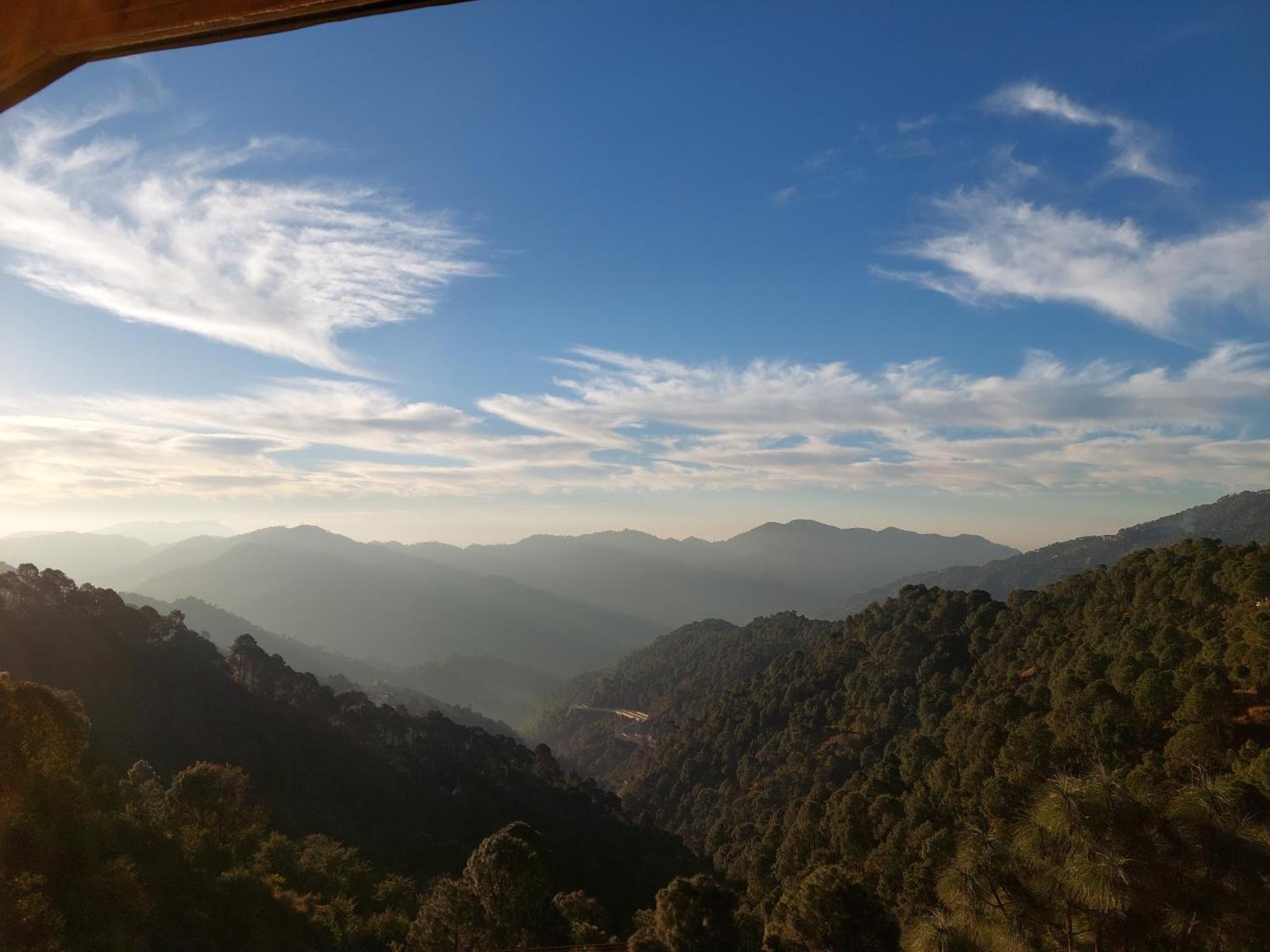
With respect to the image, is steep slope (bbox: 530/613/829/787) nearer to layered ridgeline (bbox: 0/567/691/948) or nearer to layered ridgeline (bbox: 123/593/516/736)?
layered ridgeline (bbox: 123/593/516/736)

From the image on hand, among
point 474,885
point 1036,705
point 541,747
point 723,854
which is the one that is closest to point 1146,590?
point 1036,705

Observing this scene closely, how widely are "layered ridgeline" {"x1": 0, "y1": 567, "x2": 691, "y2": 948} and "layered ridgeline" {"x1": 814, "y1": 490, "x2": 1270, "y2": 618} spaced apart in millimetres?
103314

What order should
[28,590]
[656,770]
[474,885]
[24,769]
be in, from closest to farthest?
[24,769] → [474,885] → [28,590] → [656,770]

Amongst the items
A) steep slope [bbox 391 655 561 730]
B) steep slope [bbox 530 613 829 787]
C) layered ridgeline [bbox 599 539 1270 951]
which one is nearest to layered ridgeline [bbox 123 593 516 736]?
steep slope [bbox 391 655 561 730]

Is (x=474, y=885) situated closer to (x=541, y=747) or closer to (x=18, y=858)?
(x=18, y=858)

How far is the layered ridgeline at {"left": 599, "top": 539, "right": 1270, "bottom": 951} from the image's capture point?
7809mm

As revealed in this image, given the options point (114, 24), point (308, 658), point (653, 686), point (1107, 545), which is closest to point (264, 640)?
point (308, 658)

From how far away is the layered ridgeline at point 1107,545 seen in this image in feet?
447

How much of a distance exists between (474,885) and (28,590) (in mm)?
43224

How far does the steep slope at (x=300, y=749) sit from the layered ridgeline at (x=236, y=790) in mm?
134

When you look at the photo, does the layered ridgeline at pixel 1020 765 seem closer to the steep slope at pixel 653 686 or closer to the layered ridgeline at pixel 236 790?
the layered ridgeline at pixel 236 790

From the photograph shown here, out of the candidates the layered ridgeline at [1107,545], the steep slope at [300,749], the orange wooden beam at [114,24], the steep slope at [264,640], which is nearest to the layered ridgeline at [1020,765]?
the steep slope at [300,749]

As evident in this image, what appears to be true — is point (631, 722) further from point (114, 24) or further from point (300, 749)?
point (114, 24)

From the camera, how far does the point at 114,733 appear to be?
31.5 metres
